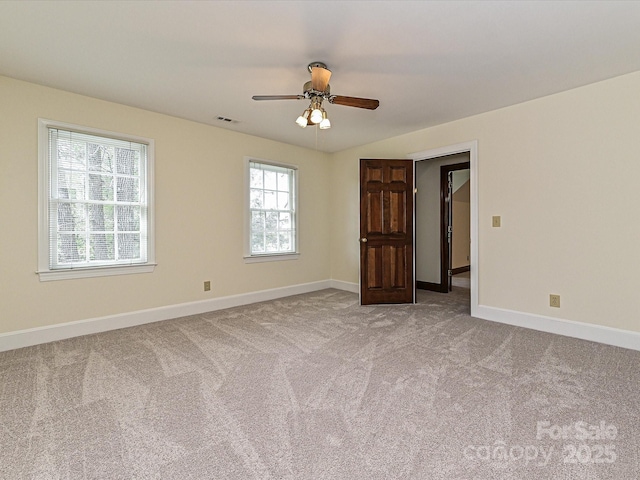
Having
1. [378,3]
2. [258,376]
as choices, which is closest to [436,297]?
[258,376]

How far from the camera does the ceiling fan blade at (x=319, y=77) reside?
239 cm

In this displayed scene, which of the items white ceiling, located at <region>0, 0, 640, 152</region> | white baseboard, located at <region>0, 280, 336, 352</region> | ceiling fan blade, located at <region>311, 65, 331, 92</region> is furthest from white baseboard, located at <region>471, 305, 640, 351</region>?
ceiling fan blade, located at <region>311, 65, 331, 92</region>

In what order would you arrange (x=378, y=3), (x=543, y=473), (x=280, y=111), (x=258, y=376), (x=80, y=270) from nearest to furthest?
(x=543, y=473), (x=378, y=3), (x=258, y=376), (x=80, y=270), (x=280, y=111)

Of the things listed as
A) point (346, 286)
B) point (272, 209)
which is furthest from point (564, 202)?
point (272, 209)

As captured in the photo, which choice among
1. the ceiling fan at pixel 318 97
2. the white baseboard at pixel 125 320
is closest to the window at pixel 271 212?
the white baseboard at pixel 125 320

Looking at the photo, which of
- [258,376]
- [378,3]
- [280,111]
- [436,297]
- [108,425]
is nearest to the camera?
[108,425]

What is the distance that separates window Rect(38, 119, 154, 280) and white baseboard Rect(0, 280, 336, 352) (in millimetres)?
500

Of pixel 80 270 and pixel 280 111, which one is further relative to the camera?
pixel 280 111

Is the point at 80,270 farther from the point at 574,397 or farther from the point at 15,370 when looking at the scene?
the point at 574,397

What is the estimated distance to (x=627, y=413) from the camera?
177 cm

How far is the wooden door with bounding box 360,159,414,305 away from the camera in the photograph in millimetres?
4430

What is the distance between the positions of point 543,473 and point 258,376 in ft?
5.62

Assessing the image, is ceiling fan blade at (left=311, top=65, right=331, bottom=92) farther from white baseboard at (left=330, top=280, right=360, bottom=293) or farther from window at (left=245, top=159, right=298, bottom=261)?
white baseboard at (left=330, top=280, right=360, bottom=293)

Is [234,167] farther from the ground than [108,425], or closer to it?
farther from the ground
